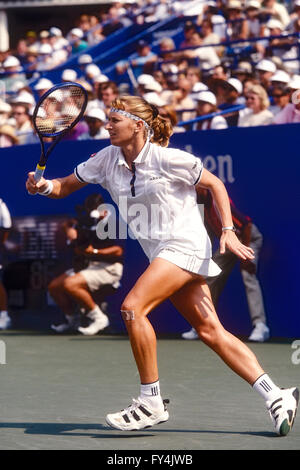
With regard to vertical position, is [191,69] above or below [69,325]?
above

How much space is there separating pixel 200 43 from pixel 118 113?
11.2m

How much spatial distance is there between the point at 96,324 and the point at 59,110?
4467 mm

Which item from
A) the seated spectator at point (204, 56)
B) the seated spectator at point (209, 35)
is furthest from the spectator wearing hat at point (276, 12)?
the seated spectator at point (204, 56)

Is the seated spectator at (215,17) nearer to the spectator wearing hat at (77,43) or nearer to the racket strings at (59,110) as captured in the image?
the spectator wearing hat at (77,43)

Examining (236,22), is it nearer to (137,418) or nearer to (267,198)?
(267,198)

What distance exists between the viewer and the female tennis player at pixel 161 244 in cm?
550

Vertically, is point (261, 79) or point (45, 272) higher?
point (261, 79)

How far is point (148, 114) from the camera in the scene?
583cm

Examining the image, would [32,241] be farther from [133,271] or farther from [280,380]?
[280,380]

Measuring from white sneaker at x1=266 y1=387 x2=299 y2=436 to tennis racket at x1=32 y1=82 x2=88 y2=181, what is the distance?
1.97 meters

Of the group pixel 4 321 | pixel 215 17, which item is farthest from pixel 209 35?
pixel 4 321

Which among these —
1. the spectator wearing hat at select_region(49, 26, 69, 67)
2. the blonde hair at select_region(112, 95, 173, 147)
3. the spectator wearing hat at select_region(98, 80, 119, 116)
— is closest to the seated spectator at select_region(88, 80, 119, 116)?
the spectator wearing hat at select_region(98, 80, 119, 116)

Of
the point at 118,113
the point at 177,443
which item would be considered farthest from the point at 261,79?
the point at 177,443

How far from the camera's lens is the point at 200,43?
16.7 meters
